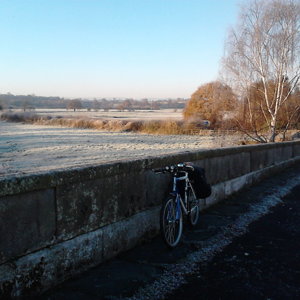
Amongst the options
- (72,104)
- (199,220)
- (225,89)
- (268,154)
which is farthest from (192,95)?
(72,104)

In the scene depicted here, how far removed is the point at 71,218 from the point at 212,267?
1.66 metres

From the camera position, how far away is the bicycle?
4930 mm

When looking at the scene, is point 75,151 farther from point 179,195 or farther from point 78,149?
point 179,195

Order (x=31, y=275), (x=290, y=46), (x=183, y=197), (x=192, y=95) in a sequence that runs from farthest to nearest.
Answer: (x=192, y=95)
(x=290, y=46)
(x=183, y=197)
(x=31, y=275)

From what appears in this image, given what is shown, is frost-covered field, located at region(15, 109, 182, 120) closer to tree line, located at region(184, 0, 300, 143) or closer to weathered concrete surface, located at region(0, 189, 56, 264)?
tree line, located at region(184, 0, 300, 143)

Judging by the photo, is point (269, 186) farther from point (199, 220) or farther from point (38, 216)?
point (38, 216)

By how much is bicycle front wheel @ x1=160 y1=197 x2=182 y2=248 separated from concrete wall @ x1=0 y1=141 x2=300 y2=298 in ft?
1.34

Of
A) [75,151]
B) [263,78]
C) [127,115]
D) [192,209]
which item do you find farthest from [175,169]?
[127,115]

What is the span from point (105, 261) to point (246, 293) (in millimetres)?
1580

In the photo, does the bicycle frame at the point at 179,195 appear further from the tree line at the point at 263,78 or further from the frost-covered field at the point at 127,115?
the frost-covered field at the point at 127,115

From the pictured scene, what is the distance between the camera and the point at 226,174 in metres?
8.39

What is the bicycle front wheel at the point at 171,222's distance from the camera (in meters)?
4.84

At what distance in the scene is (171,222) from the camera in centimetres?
507

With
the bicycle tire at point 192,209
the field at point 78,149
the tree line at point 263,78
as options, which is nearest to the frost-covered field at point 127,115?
the field at point 78,149
